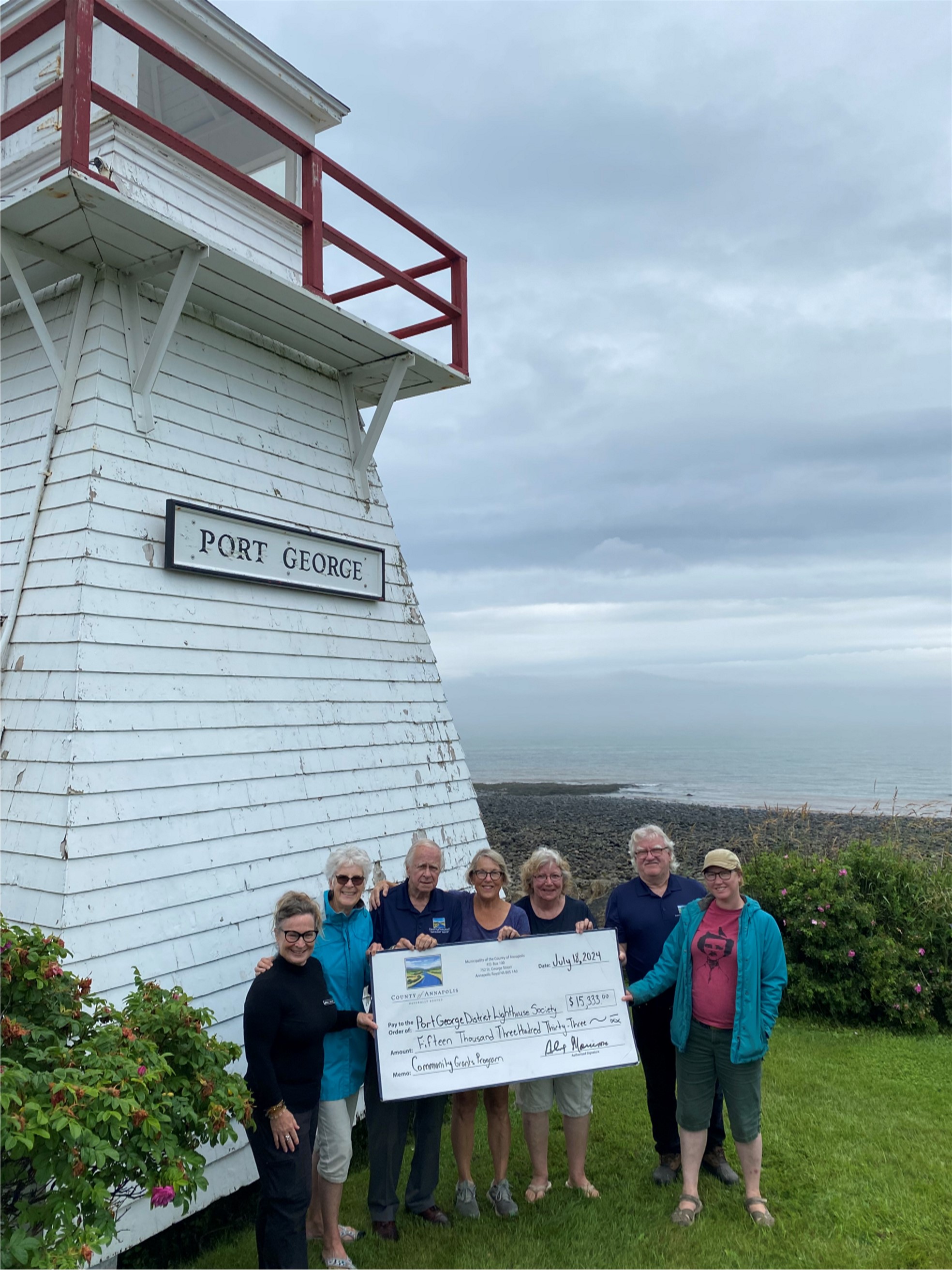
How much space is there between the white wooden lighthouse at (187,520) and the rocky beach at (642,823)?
23.8ft

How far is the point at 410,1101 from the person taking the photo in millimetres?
4602

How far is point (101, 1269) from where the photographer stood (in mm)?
4141

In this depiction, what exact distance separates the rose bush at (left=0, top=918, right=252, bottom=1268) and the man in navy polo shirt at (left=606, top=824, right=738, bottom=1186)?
2.43m

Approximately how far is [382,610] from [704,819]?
24933 mm

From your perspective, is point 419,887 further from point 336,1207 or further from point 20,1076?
point 20,1076

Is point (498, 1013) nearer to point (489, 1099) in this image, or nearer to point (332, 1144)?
point (489, 1099)

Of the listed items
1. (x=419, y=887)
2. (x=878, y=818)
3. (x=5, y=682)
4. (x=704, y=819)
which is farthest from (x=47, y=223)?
(x=878, y=818)

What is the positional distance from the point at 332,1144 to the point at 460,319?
614cm

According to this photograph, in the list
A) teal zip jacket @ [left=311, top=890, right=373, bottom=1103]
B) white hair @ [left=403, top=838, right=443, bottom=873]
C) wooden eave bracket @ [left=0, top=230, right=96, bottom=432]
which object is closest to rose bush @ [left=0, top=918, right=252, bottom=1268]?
teal zip jacket @ [left=311, top=890, right=373, bottom=1103]

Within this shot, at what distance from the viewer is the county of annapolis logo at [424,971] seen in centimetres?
442

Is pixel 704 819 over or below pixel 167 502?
below

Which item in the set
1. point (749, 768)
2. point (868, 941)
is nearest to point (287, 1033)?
point (868, 941)

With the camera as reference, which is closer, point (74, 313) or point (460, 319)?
point (74, 313)

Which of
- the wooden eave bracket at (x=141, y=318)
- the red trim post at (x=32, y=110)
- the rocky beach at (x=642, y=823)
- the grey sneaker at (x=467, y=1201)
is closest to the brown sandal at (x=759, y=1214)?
the grey sneaker at (x=467, y=1201)
